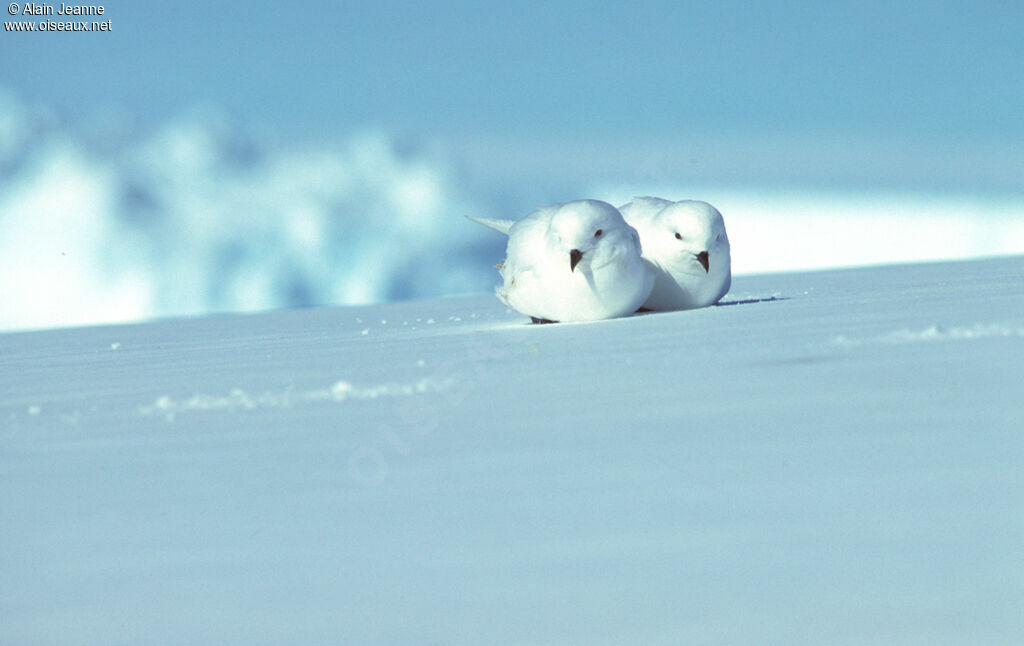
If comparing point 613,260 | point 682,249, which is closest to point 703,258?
point 682,249

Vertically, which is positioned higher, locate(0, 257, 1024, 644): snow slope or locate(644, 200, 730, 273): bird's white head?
locate(0, 257, 1024, 644): snow slope

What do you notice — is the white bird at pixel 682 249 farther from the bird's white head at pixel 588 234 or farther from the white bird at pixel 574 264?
the bird's white head at pixel 588 234

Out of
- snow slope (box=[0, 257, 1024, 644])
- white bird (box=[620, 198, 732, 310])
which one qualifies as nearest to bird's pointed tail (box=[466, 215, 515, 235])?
white bird (box=[620, 198, 732, 310])

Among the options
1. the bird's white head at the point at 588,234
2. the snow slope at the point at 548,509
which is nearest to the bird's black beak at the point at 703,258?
the bird's white head at the point at 588,234

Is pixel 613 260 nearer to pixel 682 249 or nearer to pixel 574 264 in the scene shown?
pixel 574 264

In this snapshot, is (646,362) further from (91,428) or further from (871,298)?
(871,298)

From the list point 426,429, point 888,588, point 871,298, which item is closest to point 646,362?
point 426,429

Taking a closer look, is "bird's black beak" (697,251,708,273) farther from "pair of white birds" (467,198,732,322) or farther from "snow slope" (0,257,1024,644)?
"snow slope" (0,257,1024,644)
